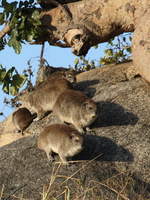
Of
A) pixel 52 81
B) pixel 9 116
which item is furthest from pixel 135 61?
pixel 9 116

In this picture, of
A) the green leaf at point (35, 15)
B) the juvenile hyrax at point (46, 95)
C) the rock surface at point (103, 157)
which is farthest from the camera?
the green leaf at point (35, 15)

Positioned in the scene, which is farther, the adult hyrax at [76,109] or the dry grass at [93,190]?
the adult hyrax at [76,109]

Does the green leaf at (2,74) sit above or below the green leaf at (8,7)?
below

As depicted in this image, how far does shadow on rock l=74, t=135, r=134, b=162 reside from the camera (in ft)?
24.6

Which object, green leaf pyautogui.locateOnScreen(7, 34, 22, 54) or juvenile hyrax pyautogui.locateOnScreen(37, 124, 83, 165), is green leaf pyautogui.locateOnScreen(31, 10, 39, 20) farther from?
juvenile hyrax pyautogui.locateOnScreen(37, 124, 83, 165)

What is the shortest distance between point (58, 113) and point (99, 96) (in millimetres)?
1076

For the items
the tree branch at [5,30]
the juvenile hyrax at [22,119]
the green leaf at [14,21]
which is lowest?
the juvenile hyrax at [22,119]

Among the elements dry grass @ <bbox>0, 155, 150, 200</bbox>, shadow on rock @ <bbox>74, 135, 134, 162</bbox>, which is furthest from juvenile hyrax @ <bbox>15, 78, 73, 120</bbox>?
dry grass @ <bbox>0, 155, 150, 200</bbox>

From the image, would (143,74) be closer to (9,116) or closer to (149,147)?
(149,147)

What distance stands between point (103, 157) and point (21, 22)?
163 inches

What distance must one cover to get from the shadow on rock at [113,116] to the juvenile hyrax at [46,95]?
1.02m

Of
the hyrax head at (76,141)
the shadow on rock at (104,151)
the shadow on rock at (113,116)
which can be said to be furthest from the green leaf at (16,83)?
the hyrax head at (76,141)

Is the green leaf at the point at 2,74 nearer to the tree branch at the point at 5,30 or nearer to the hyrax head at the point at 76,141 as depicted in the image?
the tree branch at the point at 5,30

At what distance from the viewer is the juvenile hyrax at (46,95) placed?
9560 millimetres
